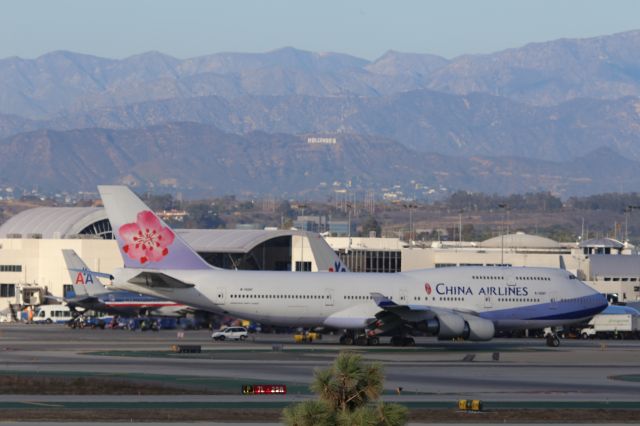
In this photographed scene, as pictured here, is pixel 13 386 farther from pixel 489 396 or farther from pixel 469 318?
pixel 469 318

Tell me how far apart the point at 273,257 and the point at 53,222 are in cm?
3306

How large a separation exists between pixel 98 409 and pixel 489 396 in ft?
44.3

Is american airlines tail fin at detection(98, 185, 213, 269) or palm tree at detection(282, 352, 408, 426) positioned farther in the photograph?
american airlines tail fin at detection(98, 185, 213, 269)

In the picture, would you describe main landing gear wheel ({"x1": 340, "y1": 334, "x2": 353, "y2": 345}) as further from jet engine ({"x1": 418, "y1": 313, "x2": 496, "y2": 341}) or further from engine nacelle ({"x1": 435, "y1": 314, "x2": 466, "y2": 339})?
engine nacelle ({"x1": 435, "y1": 314, "x2": 466, "y2": 339})

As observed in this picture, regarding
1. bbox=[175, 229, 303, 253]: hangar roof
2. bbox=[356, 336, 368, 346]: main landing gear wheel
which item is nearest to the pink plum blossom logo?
bbox=[356, 336, 368, 346]: main landing gear wheel

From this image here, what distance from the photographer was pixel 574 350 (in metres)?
75.8

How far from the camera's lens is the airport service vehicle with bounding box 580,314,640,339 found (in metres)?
99.4

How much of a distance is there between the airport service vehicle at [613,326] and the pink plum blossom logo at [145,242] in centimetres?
3719

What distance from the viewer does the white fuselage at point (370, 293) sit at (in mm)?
74188

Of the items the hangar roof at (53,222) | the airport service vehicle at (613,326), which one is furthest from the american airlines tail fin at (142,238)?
the hangar roof at (53,222)

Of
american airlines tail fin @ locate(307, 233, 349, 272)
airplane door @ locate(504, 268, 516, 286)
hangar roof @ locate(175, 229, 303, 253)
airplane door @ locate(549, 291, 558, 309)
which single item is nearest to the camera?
airplane door @ locate(504, 268, 516, 286)

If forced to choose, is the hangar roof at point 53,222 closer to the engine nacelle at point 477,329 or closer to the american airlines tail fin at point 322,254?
the american airlines tail fin at point 322,254

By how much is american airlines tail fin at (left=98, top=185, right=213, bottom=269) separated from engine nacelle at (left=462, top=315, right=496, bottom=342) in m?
14.7

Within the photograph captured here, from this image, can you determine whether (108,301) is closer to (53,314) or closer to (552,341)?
(53,314)
